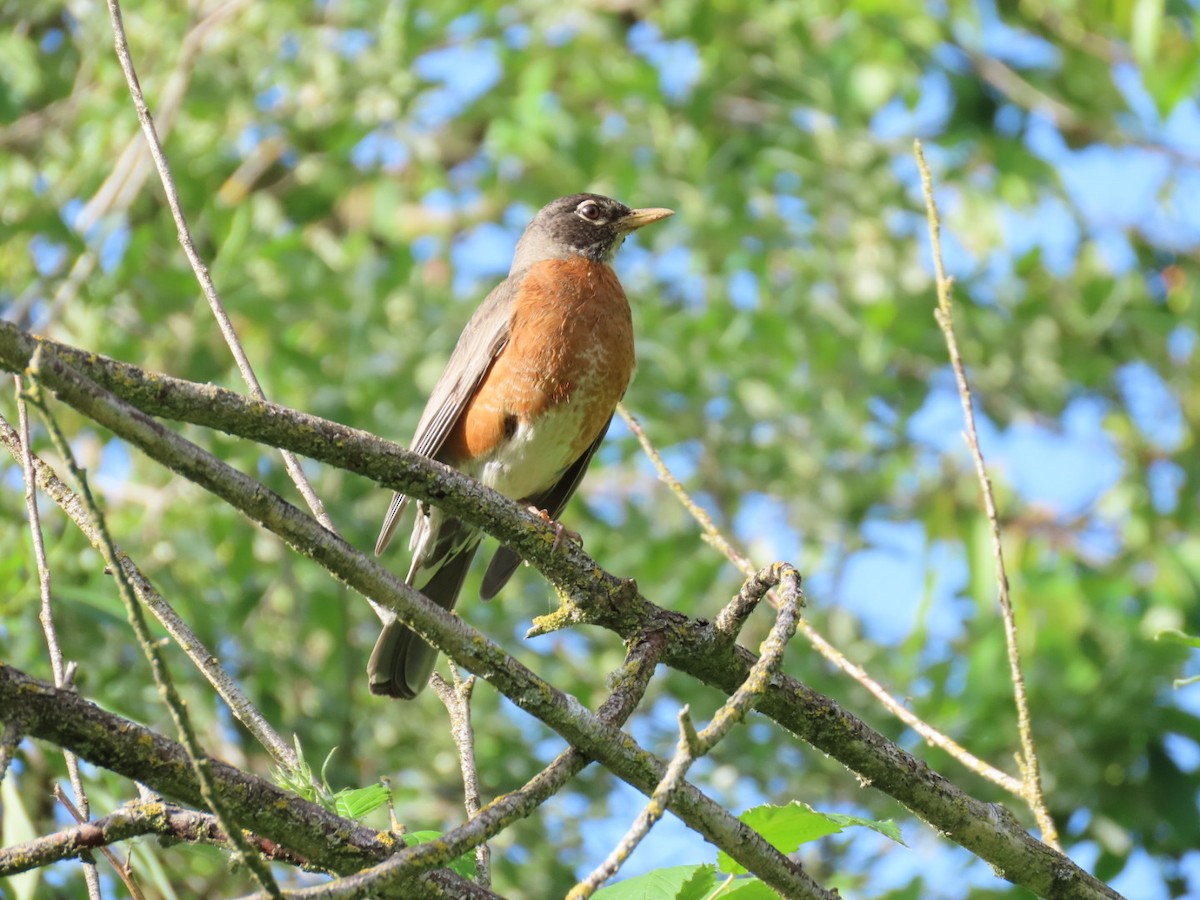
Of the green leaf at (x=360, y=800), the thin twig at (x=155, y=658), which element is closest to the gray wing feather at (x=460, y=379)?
the green leaf at (x=360, y=800)

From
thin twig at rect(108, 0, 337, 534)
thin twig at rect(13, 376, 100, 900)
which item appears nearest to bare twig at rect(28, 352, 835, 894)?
thin twig at rect(13, 376, 100, 900)

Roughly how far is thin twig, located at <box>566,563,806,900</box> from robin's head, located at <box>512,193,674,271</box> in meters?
3.60

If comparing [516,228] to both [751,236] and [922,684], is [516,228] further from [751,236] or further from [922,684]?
[922,684]

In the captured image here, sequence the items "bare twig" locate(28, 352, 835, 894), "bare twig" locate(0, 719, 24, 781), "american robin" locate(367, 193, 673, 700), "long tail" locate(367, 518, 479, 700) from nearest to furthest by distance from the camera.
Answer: "bare twig" locate(0, 719, 24, 781), "bare twig" locate(28, 352, 835, 894), "long tail" locate(367, 518, 479, 700), "american robin" locate(367, 193, 673, 700)

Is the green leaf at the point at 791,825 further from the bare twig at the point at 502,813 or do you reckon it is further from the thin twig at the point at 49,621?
the thin twig at the point at 49,621

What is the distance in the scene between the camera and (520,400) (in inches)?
202

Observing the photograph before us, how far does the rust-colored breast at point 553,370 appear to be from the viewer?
5141 mm

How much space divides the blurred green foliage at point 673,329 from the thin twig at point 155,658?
3008 mm

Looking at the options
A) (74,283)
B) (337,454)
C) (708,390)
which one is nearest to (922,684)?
(708,390)

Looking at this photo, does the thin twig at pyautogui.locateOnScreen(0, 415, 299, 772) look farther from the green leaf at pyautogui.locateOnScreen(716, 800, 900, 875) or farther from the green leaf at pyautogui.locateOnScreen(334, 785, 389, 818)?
the green leaf at pyautogui.locateOnScreen(716, 800, 900, 875)

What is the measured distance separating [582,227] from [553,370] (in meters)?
1.30

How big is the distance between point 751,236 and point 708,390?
39.1 inches

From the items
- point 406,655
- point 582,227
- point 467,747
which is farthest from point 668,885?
point 582,227

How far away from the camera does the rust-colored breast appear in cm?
514
